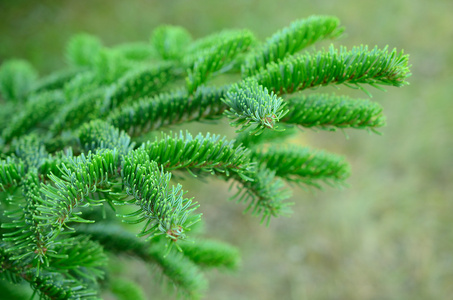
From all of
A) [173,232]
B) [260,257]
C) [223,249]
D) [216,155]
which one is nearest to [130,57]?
[223,249]

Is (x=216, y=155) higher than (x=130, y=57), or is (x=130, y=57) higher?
(x=130, y=57)

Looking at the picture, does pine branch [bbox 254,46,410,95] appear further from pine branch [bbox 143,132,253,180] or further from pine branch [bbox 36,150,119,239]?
pine branch [bbox 36,150,119,239]

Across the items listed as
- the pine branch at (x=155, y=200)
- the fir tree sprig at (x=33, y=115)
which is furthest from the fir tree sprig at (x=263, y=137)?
the fir tree sprig at (x=33, y=115)

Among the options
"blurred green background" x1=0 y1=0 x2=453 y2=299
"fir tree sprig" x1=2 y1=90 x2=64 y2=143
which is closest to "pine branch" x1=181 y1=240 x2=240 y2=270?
"fir tree sprig" x1=2 y1=90 x2=64 y2=143

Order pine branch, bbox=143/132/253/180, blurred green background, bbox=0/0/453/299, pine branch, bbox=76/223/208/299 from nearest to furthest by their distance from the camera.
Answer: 1. pine branch, bbox=143/132/253/180
2. pine branch, bbox=76/223/208/299
3. blurred green background, bbox=0/0/453/299

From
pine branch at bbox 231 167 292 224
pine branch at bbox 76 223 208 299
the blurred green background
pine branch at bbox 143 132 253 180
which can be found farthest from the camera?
the blurred green background

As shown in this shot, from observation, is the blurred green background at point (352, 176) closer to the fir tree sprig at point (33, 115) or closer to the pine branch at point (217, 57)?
the fir tree sprig at point (33, 115)

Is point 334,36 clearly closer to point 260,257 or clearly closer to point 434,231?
point 260,257
